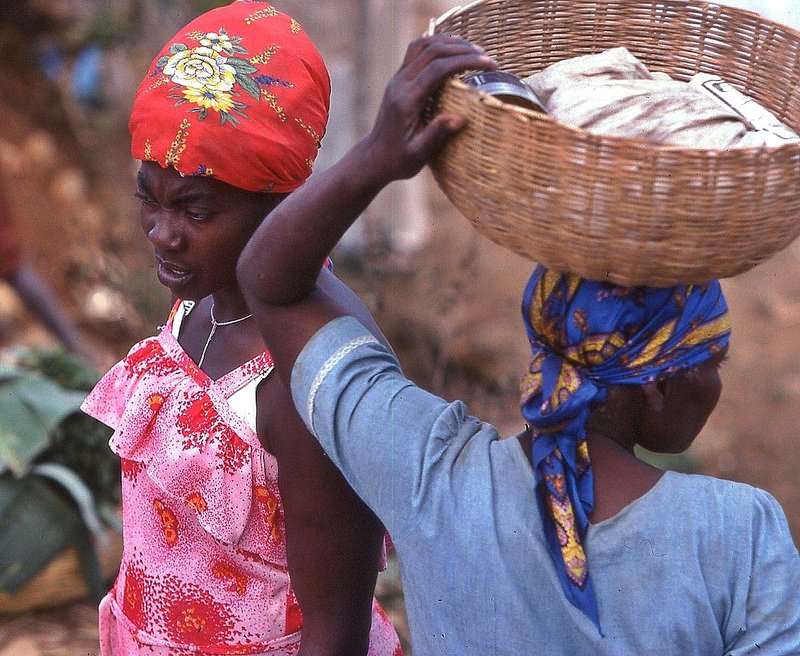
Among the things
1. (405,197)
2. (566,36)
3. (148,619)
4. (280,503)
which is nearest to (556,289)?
(566,36)

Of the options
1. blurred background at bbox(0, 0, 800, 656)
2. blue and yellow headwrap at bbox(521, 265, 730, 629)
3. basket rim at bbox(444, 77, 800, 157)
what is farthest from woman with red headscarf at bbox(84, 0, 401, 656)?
blurred background at bbox(0, 0, 800, 656)

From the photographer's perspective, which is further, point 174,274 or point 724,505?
point 174,274

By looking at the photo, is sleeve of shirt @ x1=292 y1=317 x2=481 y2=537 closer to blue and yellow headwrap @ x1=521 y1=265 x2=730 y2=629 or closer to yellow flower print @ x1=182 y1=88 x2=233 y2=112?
blue and yellow headwrap @ x1=521 y1=265 x2=730 y2=629

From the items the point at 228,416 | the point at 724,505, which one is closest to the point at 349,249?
the point at 228,416

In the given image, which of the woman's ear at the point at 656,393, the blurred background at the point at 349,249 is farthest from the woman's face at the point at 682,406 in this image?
the blurred background at the point at 349,249

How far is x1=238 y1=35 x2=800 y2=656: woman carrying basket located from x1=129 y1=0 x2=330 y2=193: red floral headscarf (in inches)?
13.3

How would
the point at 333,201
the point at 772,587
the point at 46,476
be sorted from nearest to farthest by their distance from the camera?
the point at 772,587 → the point at 333,201 → the point at 46,476

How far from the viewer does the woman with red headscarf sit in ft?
5.85

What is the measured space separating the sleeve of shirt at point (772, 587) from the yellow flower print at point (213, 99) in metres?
1.10

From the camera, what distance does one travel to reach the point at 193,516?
6.26 ft

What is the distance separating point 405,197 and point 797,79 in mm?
5138

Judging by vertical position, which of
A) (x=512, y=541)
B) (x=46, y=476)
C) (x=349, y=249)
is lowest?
(x=349, y=249)

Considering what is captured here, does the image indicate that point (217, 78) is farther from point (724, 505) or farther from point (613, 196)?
point (724, 505)

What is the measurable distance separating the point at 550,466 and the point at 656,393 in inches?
7.2
